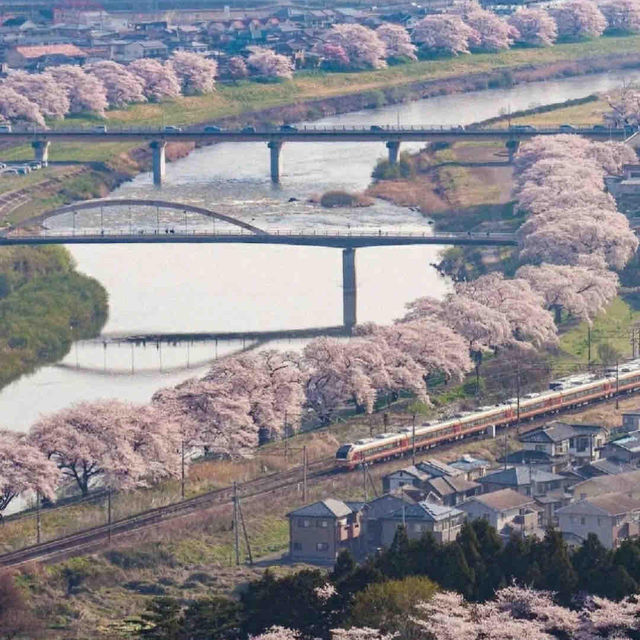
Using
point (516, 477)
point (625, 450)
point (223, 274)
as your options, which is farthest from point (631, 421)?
point (223, 274)

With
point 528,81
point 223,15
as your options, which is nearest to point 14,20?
point 223,15

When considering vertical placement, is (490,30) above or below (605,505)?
above

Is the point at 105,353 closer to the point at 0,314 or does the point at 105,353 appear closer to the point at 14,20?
the point at 0,314

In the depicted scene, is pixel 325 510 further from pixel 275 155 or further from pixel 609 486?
pixel 275 155

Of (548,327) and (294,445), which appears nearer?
(294,445)

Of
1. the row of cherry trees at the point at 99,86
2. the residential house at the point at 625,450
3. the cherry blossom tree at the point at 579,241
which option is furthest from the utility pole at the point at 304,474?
the row of cherry trees at the point at 99,86

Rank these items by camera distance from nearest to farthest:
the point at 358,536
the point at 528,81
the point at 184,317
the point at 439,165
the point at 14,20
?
the point at 358,536 → the point at 184,317 → the point at 439,165 → the point at 528,81 → the point at 14,20
